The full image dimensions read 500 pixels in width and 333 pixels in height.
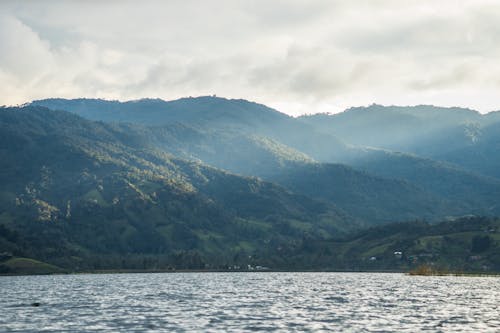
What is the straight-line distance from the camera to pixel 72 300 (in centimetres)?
19975

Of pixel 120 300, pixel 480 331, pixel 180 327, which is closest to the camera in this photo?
pixel 480 331

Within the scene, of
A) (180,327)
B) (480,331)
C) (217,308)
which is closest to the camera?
(480,331)

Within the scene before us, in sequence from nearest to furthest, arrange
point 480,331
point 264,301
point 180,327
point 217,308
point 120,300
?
point 480,331 → point 180,327 → point 217,308 → point 264,301 → point 120,300

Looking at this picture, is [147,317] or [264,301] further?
[264,301]

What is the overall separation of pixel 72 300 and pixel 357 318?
9926 centimetres

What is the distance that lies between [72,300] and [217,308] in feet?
194

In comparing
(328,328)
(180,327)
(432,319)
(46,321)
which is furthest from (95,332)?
(432,319)

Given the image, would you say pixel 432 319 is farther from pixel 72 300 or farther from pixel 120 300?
pixel 72 300

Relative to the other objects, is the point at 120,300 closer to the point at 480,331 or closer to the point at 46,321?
the point at 46,321

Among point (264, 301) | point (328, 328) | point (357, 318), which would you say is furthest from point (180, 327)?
point (264, 301)

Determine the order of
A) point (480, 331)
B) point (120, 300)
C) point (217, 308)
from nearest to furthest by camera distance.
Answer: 1. point (480, 331)
2. point (217, 308)
3. point (120, 300)

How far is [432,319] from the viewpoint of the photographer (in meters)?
133

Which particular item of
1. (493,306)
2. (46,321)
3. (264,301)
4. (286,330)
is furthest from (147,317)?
(493,306)

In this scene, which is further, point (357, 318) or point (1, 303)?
point (1, 303)
